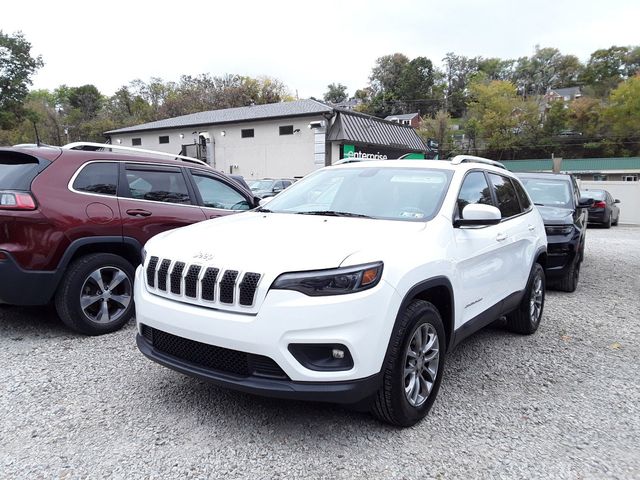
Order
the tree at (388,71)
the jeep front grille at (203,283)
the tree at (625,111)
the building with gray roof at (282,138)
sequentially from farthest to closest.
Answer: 1. the tree at (388,71)
2. the tree at (625,111)
3. the building with gray roof at (282,138)
4. the jeep front grille at (203,283)

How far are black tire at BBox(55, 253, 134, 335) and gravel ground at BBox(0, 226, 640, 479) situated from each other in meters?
0.20

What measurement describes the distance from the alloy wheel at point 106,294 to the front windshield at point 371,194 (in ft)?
5.75

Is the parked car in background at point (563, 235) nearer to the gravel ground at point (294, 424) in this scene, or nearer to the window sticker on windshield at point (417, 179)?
the gravel ground at point (294, 424)

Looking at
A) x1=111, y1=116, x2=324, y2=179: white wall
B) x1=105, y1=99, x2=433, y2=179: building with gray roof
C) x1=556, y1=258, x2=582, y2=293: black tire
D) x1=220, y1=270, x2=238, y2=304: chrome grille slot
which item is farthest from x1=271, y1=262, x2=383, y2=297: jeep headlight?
x1=111, y1=116, x2=324, y2=179: white wall

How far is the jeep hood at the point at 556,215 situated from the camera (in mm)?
6977

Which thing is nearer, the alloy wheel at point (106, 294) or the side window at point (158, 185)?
the alloy wheel at point (106, 294)

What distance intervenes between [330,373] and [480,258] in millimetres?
1758

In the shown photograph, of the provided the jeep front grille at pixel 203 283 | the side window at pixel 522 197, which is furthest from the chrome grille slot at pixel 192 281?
the side window at pixel 522 197

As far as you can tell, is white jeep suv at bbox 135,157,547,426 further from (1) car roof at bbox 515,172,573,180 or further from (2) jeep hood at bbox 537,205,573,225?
(1) car roof at bbox 515,172,573,180

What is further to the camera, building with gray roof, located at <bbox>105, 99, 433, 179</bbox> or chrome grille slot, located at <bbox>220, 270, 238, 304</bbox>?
building with gray roof, located at <bbox>105, 99, 433, 179</bbox>

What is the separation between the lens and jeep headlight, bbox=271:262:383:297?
2498 mm

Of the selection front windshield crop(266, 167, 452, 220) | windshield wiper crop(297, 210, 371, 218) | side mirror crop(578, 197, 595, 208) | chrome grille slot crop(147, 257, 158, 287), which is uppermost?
front windshield crop(266, 167, 452, 220)

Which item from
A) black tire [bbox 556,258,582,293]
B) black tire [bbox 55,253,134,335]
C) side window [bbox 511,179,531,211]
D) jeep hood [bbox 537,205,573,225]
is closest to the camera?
black tire [bbox 55,253,134,335]

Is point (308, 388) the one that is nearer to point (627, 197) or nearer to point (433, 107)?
point (627, 197)
